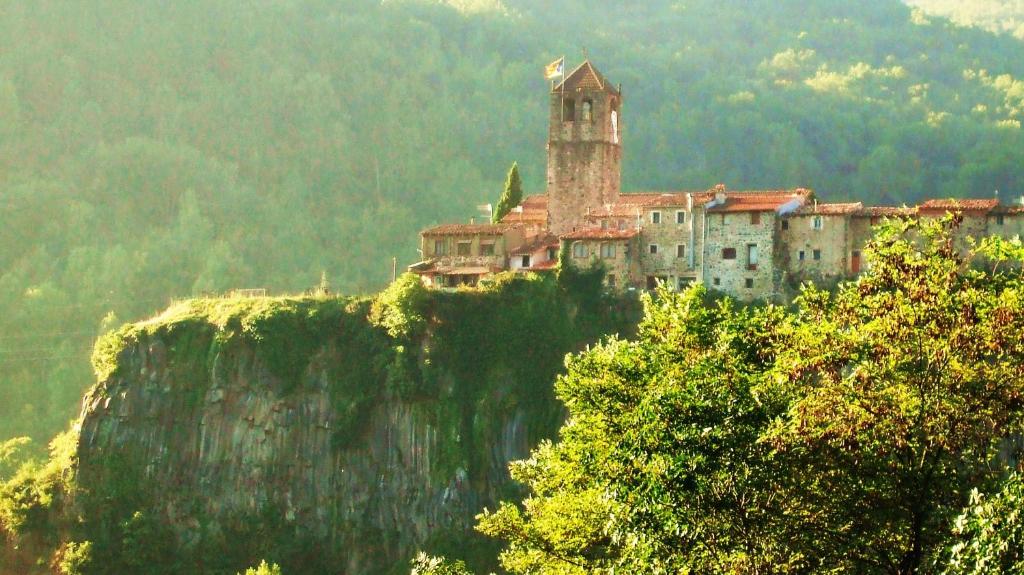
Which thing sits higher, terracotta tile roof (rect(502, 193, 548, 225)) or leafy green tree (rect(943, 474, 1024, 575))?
terracotta tile roof (rect(502, 193, 548, 225))

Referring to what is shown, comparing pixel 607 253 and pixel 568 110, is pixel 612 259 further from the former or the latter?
pixel 568 110

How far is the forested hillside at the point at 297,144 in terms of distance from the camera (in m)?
135

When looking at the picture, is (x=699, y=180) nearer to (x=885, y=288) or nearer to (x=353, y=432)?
(x=353, y=432)

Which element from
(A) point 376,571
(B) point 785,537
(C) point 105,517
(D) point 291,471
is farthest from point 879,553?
(C) point 105,517

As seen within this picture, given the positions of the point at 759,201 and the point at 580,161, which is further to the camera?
the point at 580,161

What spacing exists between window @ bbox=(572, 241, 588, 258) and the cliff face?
6.88ft

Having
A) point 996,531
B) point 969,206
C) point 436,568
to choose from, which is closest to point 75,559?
point 436,568

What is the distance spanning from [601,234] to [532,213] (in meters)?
9.28

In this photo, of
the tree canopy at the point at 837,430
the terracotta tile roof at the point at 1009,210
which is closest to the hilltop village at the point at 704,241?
the terracotta tile roof at the point at 1009,210

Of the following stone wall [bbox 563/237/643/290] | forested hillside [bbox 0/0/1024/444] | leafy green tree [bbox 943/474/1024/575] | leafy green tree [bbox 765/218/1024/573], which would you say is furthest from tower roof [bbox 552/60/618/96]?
leafy green tree [bbox 943/474/1024/575]

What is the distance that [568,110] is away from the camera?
267ft

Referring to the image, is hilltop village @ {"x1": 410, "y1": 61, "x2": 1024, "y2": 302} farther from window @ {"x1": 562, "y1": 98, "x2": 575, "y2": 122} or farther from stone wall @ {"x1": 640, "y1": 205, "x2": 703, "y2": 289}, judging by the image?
window @ {"x1": 562, "y1": 98, "x2": 575, "y2": 122}

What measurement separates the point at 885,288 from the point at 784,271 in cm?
4299

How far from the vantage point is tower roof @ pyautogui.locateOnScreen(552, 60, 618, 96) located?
266ft
